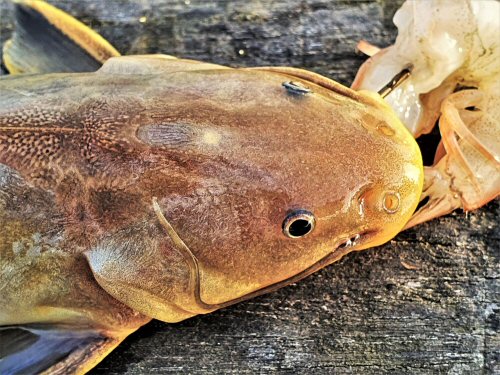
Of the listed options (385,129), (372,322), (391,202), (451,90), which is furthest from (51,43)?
(372,322)

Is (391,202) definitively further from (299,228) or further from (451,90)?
(451,90)

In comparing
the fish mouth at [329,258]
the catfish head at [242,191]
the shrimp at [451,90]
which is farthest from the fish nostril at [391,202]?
the shrimp at [451,90]

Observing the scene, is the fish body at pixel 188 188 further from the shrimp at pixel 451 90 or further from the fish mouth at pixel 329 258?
the shrimp at pixel 451 90

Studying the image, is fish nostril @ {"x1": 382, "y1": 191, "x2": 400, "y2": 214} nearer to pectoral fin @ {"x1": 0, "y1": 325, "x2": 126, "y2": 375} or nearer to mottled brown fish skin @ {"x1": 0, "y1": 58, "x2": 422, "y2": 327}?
mottled brown fish skin @ {"x1": 0, "y1": 58, "x2": 422, "y2": 327}

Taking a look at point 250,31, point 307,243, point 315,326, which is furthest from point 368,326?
point 250,31

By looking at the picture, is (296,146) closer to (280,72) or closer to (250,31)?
(280,72)

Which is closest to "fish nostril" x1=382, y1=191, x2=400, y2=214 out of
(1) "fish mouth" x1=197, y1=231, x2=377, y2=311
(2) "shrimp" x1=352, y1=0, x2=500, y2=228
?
(1) "fish mouth" x1=197, y1=231, x2=377, y2=311
